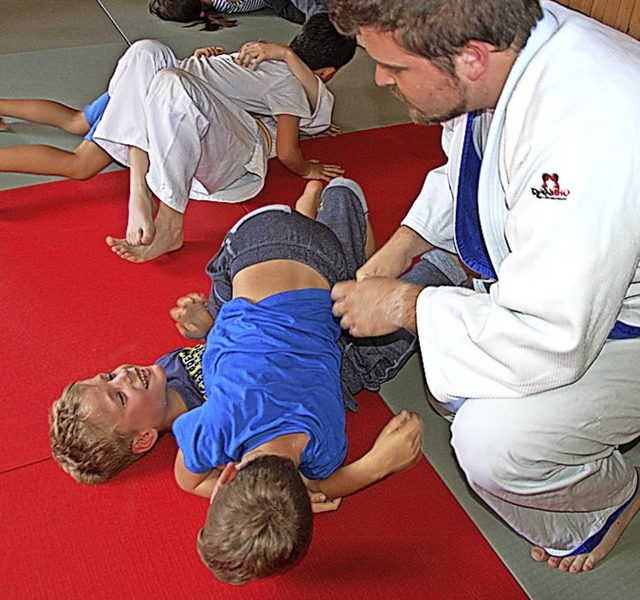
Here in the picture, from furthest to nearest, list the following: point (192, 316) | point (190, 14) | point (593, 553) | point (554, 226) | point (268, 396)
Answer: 1. point (190, 14)
2. point (192, 316)
3. point (593, 553)
4. point (268, 396)
5. point (554, 226)

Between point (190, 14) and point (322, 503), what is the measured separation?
141 inches

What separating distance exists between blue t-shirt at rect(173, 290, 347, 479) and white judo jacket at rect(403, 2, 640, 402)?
0.37 meters

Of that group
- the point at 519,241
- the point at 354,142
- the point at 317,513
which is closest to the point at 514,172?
the point at 519,241

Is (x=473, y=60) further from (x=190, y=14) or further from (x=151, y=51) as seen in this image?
(x=190, y=14)

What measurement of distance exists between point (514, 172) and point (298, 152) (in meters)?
1.78

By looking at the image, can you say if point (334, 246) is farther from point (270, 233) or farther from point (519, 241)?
point (519, 241)

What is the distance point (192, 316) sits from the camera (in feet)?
8.31

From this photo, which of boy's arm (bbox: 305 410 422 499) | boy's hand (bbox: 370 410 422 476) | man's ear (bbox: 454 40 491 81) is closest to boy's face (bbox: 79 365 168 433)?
boy's arm (bbox: 305 410 422 499)

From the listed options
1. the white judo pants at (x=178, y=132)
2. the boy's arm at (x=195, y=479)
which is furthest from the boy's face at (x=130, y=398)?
the white judo pants at (x=178, y=132)

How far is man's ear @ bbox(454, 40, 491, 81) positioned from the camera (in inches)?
61.1

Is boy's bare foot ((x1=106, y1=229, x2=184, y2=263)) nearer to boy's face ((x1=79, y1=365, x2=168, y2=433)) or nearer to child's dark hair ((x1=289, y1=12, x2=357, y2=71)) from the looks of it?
boy's face ((x1=79, y1=365, x2=168, y2=433))

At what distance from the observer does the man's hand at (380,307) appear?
1.83 meters

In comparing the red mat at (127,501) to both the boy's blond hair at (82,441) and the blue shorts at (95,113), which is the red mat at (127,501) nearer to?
the boy's blond hair at (82,441)

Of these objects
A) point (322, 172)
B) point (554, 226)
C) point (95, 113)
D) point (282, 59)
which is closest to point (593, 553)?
point (554, 226)
